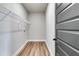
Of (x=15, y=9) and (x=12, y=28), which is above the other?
(x=15, y=9)

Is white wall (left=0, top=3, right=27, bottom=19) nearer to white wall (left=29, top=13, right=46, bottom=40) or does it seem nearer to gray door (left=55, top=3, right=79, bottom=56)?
white wall (left=29, top=13, right=46, bottom=40)

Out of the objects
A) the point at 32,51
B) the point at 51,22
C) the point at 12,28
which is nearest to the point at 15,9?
the point at 12,28

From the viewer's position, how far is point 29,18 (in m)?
1.51

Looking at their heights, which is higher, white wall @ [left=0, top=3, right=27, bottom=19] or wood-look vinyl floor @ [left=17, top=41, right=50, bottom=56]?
white wall @ [left=0, top=3, right=27, bottom=19]

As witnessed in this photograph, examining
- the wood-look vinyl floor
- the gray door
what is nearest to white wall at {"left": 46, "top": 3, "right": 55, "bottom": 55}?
the wood-look vinyl floor

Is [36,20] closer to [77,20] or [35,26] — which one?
[35,26]

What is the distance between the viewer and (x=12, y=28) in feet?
6.78

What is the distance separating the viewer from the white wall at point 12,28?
1.62 meters

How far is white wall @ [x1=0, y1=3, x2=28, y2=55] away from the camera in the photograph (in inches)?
63.9

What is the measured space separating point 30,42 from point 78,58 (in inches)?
57.8

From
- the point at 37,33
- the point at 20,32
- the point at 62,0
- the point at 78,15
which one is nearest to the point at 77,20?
the point at 78,15

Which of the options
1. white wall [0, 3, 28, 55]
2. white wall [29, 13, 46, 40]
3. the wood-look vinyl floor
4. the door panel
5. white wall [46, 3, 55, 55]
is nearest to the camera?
the door panel

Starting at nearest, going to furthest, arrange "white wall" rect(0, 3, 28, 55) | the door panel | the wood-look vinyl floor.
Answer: the door panel, "white wall" rect(0, 3, 28, 55), the wood-look vinyl floor

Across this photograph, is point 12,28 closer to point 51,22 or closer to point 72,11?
point 51,22
